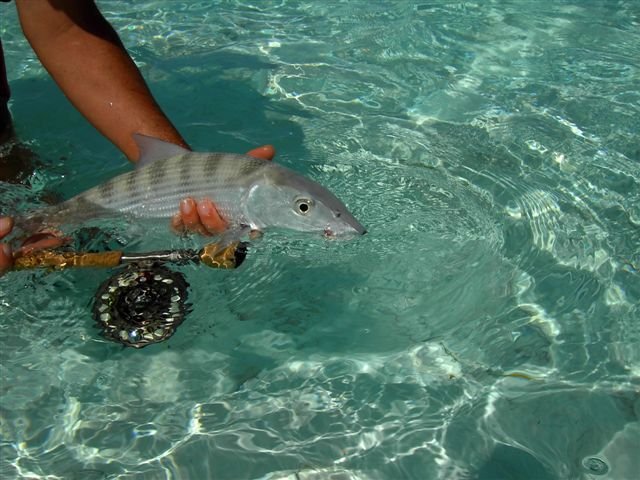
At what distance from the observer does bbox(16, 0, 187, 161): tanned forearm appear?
152 inches

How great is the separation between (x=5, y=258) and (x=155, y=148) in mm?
845

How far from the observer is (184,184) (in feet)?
10.7

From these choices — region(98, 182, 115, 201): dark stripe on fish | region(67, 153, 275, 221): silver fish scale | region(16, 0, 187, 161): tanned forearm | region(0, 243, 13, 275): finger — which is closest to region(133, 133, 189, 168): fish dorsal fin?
region(67, 153, 275, 221): silver fish scale

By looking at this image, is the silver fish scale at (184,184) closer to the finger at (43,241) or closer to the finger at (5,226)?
the finger at (43,241)

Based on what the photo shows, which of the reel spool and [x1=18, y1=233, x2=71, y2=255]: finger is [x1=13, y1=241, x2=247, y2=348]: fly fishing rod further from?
[x1=18, y1=233, x2=71, y2=255]: finger

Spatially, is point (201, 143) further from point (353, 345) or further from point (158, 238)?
point (353, 345)

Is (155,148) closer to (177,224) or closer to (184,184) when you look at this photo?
(184,184)

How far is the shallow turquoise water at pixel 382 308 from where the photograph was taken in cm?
287

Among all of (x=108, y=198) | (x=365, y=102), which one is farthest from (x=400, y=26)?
(x=108, y=198)

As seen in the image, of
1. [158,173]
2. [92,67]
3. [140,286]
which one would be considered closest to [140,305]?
[140,286]

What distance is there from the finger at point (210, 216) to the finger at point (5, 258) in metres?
0.86

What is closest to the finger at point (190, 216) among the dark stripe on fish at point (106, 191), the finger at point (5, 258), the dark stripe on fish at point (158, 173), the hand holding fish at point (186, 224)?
the hand holding fish at point (186, 224)

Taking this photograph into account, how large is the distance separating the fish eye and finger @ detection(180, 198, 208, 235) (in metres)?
0.49

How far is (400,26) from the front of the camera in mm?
6609
